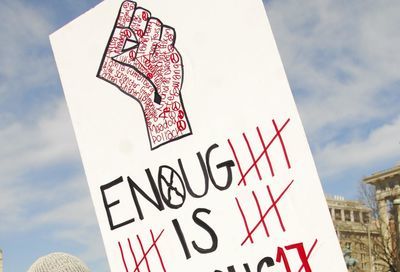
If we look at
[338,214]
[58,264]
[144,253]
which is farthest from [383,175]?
[144,253]

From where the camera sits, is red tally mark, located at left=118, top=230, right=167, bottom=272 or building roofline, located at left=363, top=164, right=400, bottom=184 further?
building roofline, located at left=363, top=164, right=400, bottom=184

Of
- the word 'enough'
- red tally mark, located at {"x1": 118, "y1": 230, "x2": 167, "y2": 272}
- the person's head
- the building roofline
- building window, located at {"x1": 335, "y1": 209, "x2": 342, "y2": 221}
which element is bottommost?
building window, located at {"x1": 335, "y1": 209, "x2": 342, "y2": 221}

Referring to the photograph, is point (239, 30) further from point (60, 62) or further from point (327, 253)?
point (60, 62)

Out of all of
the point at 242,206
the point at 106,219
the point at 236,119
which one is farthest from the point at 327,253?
the point at 106,219

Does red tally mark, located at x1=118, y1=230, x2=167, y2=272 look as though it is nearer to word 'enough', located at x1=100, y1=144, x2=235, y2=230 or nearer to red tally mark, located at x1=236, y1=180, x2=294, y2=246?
word 'enough', located at x1=100, y1=144, x2=235, y2=230

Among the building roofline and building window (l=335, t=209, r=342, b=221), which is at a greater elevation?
the building roofline

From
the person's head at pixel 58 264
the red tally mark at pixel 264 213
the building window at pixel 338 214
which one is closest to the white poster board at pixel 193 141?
the red tally mark at pixel 264 213

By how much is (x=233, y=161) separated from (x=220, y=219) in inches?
8.6

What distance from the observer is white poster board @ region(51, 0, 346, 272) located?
1959 mm

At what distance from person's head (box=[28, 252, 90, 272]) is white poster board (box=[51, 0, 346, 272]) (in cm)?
3681

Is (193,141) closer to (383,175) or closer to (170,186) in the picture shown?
(170,186)

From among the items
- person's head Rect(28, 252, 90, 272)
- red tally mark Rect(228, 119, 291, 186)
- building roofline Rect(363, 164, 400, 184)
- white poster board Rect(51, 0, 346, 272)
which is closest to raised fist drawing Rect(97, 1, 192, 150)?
white poster board Rect(51, 0, 346, 272)

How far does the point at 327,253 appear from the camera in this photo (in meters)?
1.82

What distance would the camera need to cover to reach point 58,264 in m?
38.3
